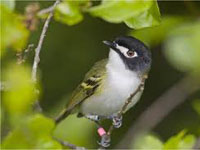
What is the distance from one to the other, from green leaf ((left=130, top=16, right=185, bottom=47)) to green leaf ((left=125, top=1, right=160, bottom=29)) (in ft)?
6.09

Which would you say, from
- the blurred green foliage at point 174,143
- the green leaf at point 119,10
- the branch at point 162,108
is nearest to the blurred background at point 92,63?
the branch at point 162,108

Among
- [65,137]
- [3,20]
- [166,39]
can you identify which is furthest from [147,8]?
[65,137]

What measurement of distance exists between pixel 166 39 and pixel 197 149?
1036 mm

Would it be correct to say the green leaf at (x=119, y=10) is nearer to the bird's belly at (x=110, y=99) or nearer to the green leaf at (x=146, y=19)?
the green leaf at (x=146, y=19)

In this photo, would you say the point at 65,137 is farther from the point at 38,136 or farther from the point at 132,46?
the point at 38,136

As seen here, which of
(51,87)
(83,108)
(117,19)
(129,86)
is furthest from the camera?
(51,87)

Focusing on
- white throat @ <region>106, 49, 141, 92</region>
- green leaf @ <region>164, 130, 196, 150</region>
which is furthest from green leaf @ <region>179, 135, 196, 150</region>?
white throat @ <region>106, 49, 141, 92</region>

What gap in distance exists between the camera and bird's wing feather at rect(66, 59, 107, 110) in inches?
170

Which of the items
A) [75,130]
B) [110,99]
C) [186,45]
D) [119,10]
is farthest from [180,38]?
[119,10]

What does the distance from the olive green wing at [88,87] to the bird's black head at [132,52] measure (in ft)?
1.07

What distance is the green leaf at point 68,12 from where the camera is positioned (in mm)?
2377

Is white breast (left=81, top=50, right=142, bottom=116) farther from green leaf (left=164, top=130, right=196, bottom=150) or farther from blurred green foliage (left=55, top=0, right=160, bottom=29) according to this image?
blurred green foliage (left=55, top=0, right=160, bottom=29)

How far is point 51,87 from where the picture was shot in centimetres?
638

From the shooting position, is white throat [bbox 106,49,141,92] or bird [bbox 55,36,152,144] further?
white throat [bbox 106,49,141,92]
